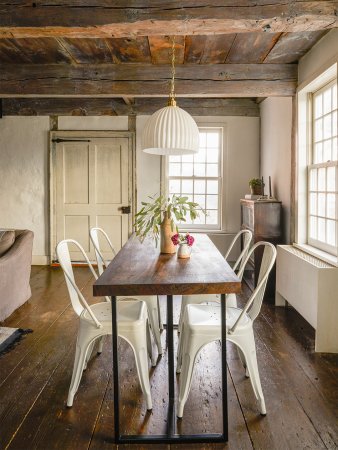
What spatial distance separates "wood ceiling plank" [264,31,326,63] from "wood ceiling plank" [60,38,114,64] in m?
1.80

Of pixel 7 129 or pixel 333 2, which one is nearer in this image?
pixel 333 2

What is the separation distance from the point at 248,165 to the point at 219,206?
2.81 feet

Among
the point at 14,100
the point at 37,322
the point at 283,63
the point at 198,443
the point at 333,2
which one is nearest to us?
the point at 198,443

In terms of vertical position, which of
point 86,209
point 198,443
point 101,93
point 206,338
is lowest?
point 198,443

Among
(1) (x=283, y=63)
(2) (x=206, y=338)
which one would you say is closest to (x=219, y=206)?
(1) (x=283, y=63)

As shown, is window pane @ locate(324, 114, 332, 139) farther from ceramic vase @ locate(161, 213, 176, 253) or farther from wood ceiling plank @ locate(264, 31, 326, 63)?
ceramic vase @ locate(161, 213, 176, 253)

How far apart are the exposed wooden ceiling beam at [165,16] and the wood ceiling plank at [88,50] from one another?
962 mm

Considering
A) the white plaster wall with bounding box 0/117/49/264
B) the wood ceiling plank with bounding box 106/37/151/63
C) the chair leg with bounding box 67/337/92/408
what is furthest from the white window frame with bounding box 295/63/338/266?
the white plaster wall with bounding box 0/117/49/264

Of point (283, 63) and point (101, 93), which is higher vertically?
point (283, 63)

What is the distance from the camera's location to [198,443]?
2109 mm

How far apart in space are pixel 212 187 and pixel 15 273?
12.6ft

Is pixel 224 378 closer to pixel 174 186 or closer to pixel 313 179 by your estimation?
pixel 313 179

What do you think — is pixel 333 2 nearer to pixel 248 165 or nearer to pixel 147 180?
pixel 248 165

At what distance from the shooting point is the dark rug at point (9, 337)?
132 inches
